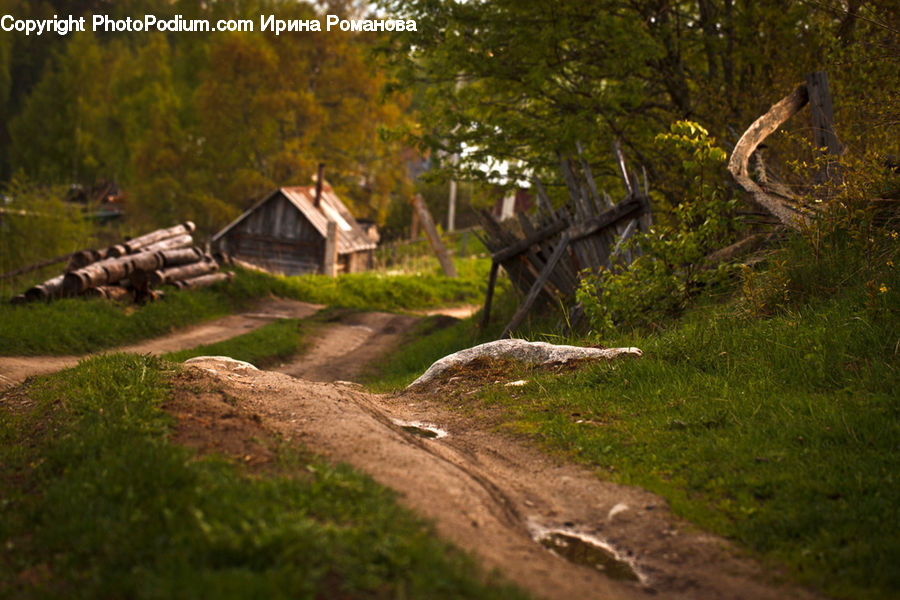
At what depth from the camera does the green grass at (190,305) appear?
35.7 ft

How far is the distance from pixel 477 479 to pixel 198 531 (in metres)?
1.61

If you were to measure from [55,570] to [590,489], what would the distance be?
8.74 ft

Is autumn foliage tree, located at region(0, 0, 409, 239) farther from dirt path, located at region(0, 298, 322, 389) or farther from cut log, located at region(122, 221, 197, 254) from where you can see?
dirt path, located at region(0, 298, 322, 389)

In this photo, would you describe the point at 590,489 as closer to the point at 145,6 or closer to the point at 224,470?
the point at 224,470

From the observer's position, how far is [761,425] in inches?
176

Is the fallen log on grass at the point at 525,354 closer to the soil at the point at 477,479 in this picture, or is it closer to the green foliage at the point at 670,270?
the soil at the point at 477,479

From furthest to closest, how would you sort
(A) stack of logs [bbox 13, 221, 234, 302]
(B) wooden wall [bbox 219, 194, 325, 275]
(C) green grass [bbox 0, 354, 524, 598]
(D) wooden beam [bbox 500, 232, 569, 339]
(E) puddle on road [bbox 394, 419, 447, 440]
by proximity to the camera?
(B) wooden wall [bbox 219, 194, 325, 275] → (A) stack of logs [bbox 13, 221, 234, 302] → (D) wooden beam [bbox 500, 232, 569, 339] → (E) puddle on road [bbox 394, 419, 447, 440] → (C) green grass [bbox 0, 354, 524, 598]

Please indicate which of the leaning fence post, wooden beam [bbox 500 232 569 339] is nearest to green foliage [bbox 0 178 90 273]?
the leaning fence post

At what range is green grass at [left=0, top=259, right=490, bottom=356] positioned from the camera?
10.9 m

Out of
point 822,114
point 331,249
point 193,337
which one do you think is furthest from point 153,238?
point 822,114

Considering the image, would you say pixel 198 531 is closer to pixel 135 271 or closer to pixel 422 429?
pixel 422 429

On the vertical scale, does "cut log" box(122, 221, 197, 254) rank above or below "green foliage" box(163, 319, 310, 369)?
above

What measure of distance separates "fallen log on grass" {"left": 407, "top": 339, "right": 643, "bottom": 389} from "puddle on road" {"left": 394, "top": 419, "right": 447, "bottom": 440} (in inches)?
58.0

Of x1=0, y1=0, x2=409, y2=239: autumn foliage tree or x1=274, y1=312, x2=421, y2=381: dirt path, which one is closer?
x1=274, y1=312, x2=421, y2=381: dirt path
